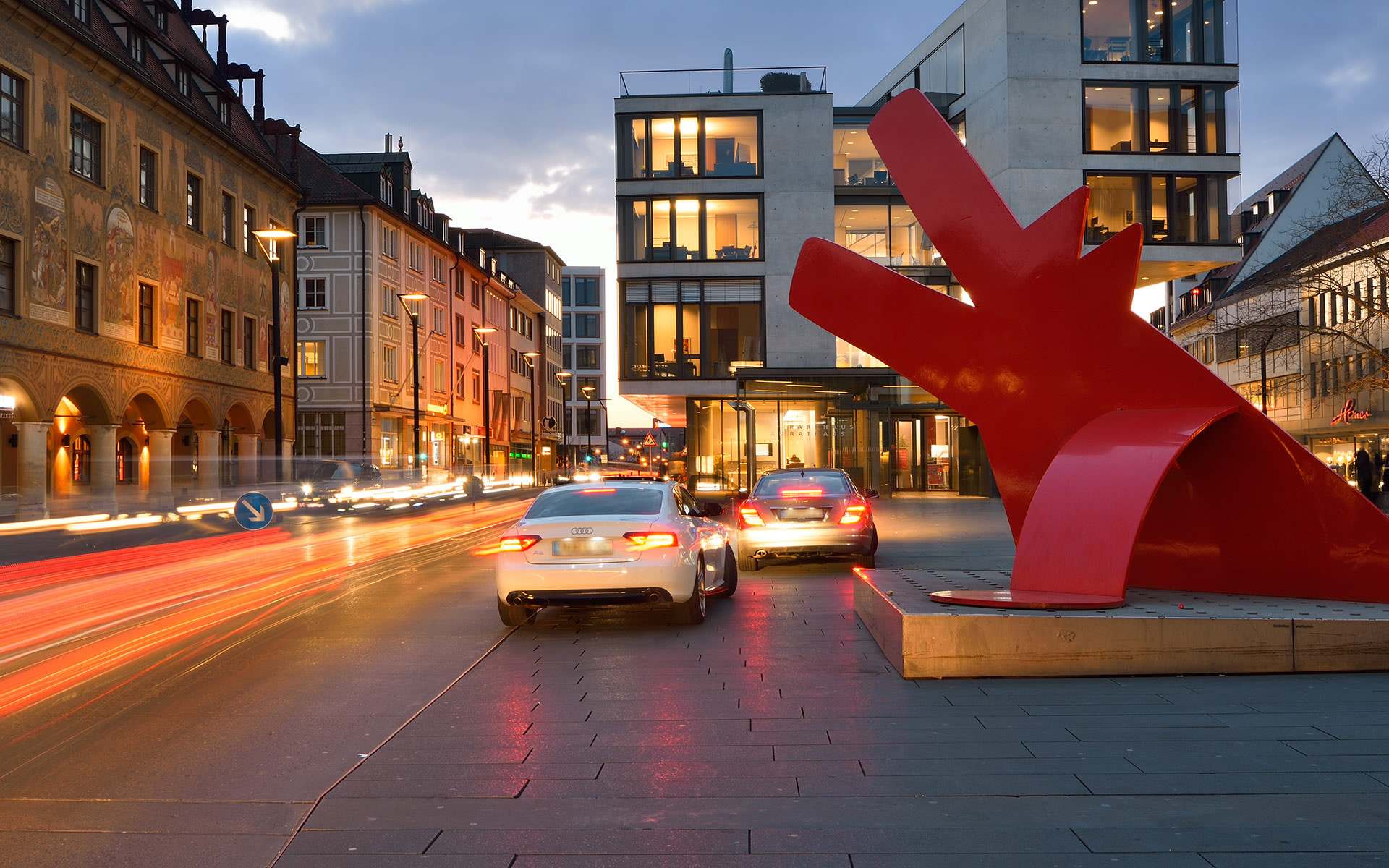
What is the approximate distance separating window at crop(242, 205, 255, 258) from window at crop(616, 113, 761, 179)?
1318 cm

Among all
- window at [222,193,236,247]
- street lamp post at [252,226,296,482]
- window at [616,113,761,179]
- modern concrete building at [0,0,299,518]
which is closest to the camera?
modern concrete building at [0,0,299,518]

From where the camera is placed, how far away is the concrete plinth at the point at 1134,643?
26.0 ft

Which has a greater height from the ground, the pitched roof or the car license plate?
the pitched roof

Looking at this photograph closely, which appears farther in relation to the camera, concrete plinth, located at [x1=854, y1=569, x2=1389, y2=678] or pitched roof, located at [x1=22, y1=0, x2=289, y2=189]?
pitched roof, located at [x1=22, y1=0, x2=289, y2=189]

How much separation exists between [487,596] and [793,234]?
104 ft

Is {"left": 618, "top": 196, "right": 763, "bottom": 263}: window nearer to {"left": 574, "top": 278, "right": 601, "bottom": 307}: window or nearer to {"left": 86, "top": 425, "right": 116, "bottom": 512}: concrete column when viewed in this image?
{"left": 86, "top": 425, "right": 116, "bottom": 512}: concrete column

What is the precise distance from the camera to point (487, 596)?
14.0 metres

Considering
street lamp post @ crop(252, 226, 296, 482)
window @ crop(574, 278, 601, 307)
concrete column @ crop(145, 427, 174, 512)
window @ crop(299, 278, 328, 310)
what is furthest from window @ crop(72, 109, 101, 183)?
window @ crop(574, 278, 601, 307)

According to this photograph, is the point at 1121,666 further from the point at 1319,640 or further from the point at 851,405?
the point at 851,405

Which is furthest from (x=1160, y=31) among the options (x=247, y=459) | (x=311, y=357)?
(x=311, y=357)

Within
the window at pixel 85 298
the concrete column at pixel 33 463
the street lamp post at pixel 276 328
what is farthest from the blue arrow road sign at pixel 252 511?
the window at pixel 85 298

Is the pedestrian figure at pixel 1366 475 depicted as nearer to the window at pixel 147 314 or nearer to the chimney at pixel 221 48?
the window at pixel 147 314

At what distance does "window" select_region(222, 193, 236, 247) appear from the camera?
132ft

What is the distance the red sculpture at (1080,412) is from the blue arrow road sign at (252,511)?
30.3ft
